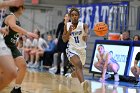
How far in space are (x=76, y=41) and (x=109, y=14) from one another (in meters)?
9.53

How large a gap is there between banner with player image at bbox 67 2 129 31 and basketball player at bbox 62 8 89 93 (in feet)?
28.6

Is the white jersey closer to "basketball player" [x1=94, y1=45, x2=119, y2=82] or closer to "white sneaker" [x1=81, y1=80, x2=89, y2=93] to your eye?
"white sneaker" [x1=81, y1=80, x2=89, y2=93]

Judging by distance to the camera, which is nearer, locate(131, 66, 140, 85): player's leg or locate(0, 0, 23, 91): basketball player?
locate(0, 0, 23, 91): basketball player

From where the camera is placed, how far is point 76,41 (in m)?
9.05

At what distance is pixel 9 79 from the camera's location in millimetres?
4523

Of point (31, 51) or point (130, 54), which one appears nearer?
point (130, 54)

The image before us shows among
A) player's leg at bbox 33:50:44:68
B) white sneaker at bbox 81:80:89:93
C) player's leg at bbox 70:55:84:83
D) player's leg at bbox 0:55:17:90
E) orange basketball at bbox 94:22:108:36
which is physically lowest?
player's leg at bbox 33:50:44:68

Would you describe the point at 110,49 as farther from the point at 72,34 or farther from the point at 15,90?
the point at 15,90

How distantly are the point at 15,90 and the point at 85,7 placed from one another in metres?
13.0

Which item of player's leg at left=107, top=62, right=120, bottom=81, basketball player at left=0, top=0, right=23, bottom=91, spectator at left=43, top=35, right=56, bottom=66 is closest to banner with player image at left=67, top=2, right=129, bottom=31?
spectator at left=43, top=35, right=56, bottom=66

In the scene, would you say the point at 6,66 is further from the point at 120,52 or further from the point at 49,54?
the point at 49,54

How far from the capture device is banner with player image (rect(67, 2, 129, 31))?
17.6 m

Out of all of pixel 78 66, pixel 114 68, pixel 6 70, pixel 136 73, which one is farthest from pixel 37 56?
pixel 6 70

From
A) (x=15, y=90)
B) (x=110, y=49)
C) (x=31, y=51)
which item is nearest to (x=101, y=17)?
(x=31, y=51)
